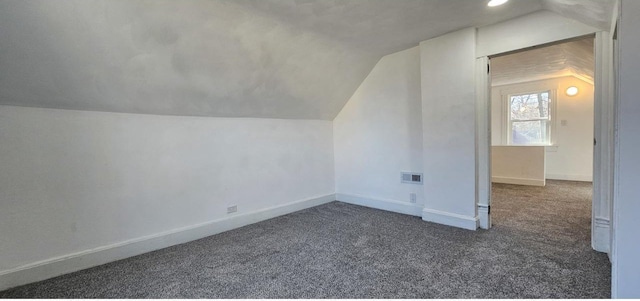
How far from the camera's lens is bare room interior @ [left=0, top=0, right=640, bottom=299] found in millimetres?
1893

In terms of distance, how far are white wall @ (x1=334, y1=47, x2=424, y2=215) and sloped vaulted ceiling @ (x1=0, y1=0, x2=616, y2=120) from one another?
0.38 metres

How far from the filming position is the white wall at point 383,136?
3.59 metres

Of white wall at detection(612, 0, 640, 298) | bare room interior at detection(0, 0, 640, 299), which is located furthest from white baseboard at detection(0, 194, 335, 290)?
white wall at detection(612, 0, 640, 298)

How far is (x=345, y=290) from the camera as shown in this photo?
187cm

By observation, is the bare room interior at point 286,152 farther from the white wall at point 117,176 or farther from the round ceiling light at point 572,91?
the round ceiling light at point 572,91

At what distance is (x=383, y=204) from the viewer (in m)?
3.95

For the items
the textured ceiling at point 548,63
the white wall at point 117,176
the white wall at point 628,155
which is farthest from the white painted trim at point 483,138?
the white wall at point 117,176

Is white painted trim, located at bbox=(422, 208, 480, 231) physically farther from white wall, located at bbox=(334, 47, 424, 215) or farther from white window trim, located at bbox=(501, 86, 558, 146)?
white window trim, located at bbox=(501, 86, 558, 146)

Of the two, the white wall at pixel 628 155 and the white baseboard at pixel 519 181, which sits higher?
the white wall at pixel 628 155

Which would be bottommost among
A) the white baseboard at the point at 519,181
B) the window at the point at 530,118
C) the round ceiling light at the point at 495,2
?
the white baseboard at the point at 519,181

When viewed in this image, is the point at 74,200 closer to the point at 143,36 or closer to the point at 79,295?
the point at 79,295

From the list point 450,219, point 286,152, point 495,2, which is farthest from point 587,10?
point 286,152

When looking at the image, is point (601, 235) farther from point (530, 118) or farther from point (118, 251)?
point (530, 118)

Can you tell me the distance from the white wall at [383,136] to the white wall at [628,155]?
2144mm
